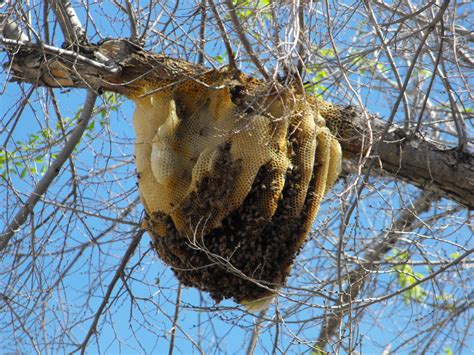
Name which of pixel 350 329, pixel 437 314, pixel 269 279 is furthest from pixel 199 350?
pixel 437 314

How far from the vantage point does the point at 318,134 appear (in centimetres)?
298

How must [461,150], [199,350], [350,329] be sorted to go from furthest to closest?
[199,350]
[461,150]
[350,329]

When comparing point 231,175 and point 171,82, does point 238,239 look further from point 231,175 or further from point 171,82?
point 171,82

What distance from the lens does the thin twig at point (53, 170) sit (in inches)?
126

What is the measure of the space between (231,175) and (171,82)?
47 centimetres

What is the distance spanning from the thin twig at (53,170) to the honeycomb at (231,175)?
0.28 meters

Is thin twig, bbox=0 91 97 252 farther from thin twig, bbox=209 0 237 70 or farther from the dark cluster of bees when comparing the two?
thin twig, bbox=209 0 237 70

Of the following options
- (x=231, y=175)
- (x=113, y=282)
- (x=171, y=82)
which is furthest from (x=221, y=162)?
(x=113, y=282)

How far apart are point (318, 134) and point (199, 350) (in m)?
1.14

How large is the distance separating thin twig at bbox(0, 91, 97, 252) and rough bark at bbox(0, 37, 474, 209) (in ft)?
0.44

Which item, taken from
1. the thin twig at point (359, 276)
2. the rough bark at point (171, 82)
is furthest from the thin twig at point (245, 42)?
the thin twig at point (359, 276)

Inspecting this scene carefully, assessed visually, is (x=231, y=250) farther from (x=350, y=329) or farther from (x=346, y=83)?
(x=346, y=83)

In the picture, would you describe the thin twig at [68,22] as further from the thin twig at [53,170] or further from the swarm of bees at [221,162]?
the thin twig at [53,170]

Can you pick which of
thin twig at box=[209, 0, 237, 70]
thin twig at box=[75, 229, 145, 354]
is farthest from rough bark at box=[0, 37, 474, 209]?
thin twig at box=[75, 229, 145, 354]
